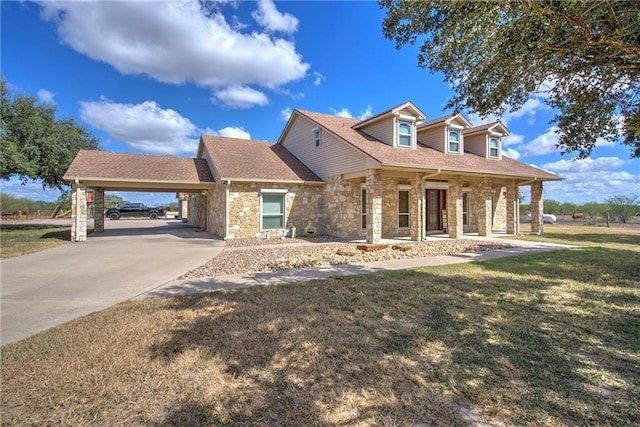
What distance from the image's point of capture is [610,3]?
14.0ft

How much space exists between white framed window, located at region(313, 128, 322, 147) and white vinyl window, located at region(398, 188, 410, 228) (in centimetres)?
502

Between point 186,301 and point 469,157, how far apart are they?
1611 cm

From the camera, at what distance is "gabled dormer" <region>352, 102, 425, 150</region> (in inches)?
554

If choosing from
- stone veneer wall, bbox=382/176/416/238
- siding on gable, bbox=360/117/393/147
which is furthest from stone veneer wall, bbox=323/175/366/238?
siding on gable, bbox=360/117/393/147

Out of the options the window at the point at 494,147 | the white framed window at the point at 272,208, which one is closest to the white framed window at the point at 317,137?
the white framed window at the point at 272,208

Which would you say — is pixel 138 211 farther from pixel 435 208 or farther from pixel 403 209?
pixel 435 208

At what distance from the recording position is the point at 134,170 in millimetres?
15484

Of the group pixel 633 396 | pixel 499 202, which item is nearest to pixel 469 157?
pixel 499 202

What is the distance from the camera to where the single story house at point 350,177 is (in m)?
13.6

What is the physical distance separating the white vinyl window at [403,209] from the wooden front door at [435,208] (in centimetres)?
207

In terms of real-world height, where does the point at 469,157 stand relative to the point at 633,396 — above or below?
above

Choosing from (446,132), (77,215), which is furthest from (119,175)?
(446,132)

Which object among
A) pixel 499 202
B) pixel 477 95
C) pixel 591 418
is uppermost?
pixel 477 95

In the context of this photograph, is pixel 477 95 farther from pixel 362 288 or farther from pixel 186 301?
pixel 186 301
